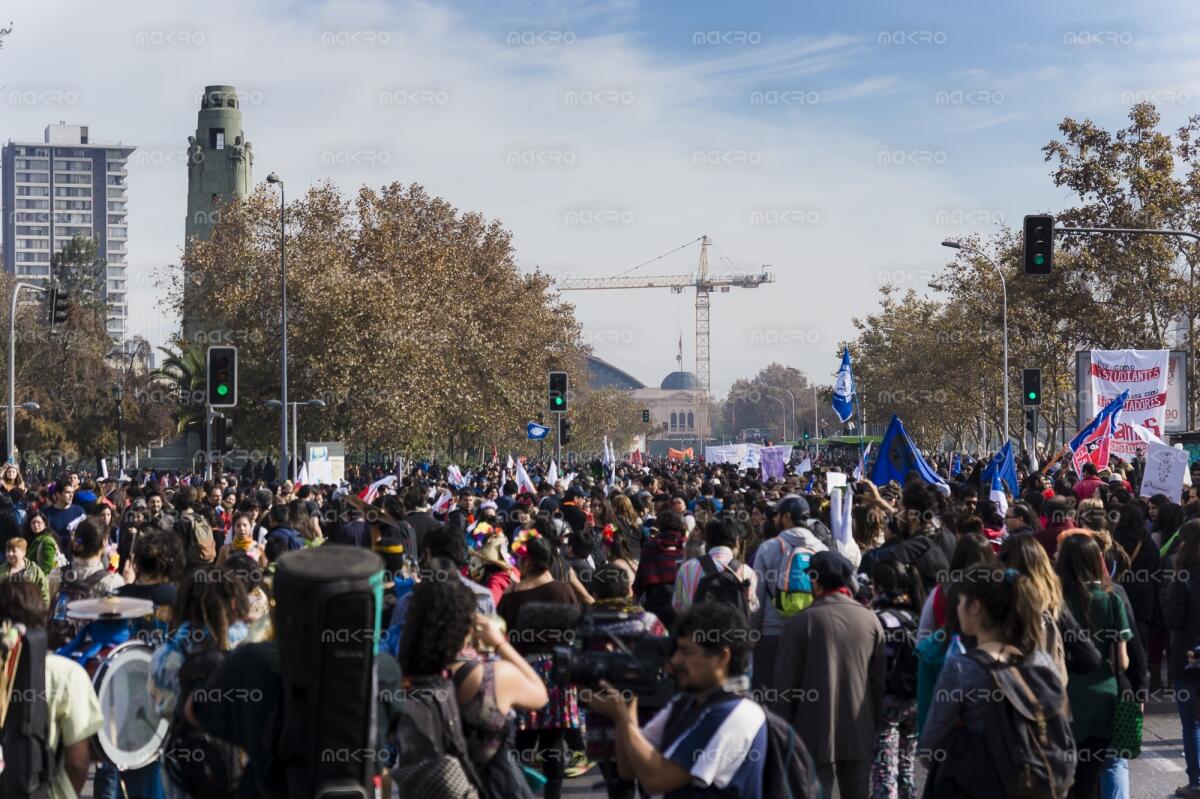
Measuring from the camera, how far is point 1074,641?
256 inches

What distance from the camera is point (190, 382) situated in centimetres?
5938

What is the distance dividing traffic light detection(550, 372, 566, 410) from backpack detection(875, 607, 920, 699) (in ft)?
77.1

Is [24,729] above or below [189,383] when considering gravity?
below

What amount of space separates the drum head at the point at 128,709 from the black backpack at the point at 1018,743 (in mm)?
3234

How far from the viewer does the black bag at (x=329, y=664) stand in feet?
Result: 12.2

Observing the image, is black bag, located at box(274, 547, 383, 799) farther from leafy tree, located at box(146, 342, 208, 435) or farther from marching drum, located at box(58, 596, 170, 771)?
leafy tree, located at box(146, 342, 208, 435)

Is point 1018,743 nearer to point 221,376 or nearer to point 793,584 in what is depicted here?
point 793,584

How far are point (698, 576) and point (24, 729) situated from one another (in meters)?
4.68

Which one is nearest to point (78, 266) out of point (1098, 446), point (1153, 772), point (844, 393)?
point (844, 393)

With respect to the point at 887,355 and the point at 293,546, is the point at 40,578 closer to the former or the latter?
the point at 293,546

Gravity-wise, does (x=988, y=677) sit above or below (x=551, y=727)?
above

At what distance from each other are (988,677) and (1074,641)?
1.49 metres

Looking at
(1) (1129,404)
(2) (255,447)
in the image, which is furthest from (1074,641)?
(2) (255,447)

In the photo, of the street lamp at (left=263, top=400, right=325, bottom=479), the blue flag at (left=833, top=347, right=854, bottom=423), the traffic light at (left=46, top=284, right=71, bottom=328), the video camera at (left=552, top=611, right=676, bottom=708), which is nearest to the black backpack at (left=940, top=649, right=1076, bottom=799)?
the video camera at (left=552, top=611, right=676, bottom=708)
